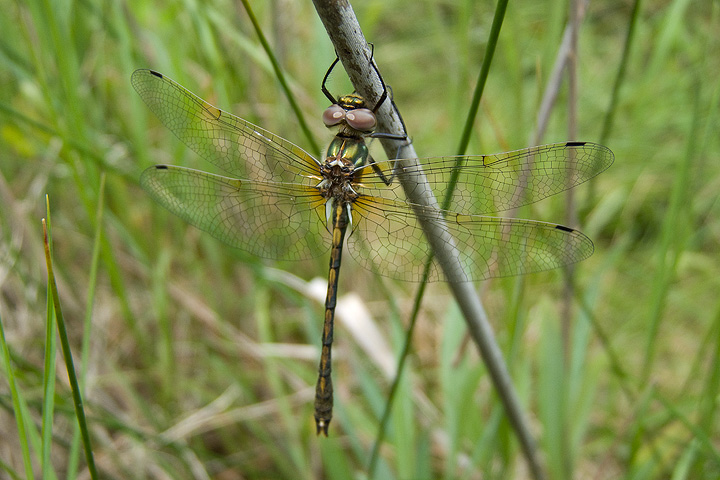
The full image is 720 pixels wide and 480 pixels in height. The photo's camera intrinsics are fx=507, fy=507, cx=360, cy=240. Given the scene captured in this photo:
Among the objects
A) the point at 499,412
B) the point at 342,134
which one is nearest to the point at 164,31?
the point at 342,134

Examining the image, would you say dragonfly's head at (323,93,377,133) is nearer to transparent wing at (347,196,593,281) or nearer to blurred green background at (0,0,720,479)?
transparent wing at (347,196,593,281)

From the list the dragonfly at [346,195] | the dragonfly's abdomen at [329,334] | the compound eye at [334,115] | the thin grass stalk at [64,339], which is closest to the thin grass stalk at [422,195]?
the dragonfly at [346,195]

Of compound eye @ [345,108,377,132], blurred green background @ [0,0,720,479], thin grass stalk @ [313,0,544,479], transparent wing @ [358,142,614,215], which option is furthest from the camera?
blurred green background @ [0,0,720,479]

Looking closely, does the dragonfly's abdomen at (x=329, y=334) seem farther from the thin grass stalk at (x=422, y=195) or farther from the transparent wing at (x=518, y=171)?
the thin grass stalk at (x=422, y=195)

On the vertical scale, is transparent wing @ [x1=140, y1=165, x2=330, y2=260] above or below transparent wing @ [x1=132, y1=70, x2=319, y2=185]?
below

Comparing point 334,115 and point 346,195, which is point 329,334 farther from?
point 334,115

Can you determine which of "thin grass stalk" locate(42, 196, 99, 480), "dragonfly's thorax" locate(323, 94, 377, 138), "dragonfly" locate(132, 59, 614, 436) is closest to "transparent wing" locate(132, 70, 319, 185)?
"dragonfly" locate(132, 59, 614, 436)

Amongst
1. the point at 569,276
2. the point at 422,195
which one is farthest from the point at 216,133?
the point at 569,276

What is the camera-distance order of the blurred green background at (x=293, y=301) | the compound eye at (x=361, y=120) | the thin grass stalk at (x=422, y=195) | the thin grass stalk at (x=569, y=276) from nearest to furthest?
1. the thin grass stalk at (x=422, y=195)
2. the compound eye at (x=361, y=120)
3. the thin grass stalk at (x=569, y=276)
4. the blurred green background at (x=293, y=301)
